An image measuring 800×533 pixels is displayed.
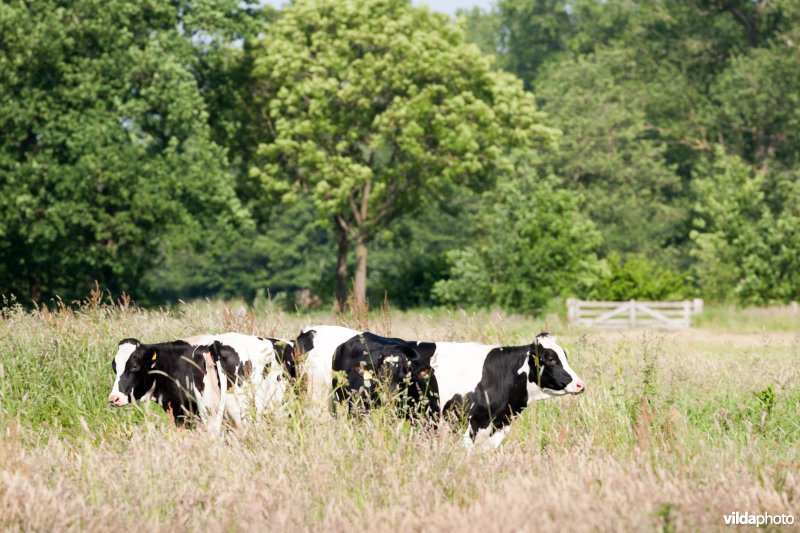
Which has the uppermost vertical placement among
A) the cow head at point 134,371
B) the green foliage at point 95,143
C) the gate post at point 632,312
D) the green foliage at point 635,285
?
the green foliage at point 95,143

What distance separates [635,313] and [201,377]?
28.2 m

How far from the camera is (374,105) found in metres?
39.9

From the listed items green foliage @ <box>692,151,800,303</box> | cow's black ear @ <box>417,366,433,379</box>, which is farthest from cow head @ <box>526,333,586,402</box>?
green foliage @ <box>692,151,800,303</box>

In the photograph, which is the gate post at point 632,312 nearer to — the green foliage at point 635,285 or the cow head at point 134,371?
the green foliage at point 635,285

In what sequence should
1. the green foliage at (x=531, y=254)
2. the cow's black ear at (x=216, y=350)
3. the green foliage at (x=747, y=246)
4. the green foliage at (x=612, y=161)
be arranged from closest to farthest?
the cow's black ear at (x=216, y=350), the green foliage at (x=531, y=254), the green foliage at (x=747, y=246), the green foliage at (x=612, y=161)

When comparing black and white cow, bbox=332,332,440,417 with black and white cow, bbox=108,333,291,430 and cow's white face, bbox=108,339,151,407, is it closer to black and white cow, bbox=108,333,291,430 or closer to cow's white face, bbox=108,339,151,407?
black and white cow, bbox=108,333,291,430

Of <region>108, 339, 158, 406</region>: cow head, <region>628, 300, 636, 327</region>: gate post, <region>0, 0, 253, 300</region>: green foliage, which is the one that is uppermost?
<region>0, 0, 253, 300</region>: green foliage

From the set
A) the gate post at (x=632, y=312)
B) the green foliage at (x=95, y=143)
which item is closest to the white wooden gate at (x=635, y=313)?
the gate post at (x=632, y=312)

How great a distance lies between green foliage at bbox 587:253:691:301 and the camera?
3797cm

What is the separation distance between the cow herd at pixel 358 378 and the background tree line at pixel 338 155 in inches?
912

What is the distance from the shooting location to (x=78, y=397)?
10492 millimetres

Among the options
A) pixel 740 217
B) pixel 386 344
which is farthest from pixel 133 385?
pixel 740 217

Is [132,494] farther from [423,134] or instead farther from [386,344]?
[423,134]

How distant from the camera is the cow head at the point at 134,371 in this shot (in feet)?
31.0
